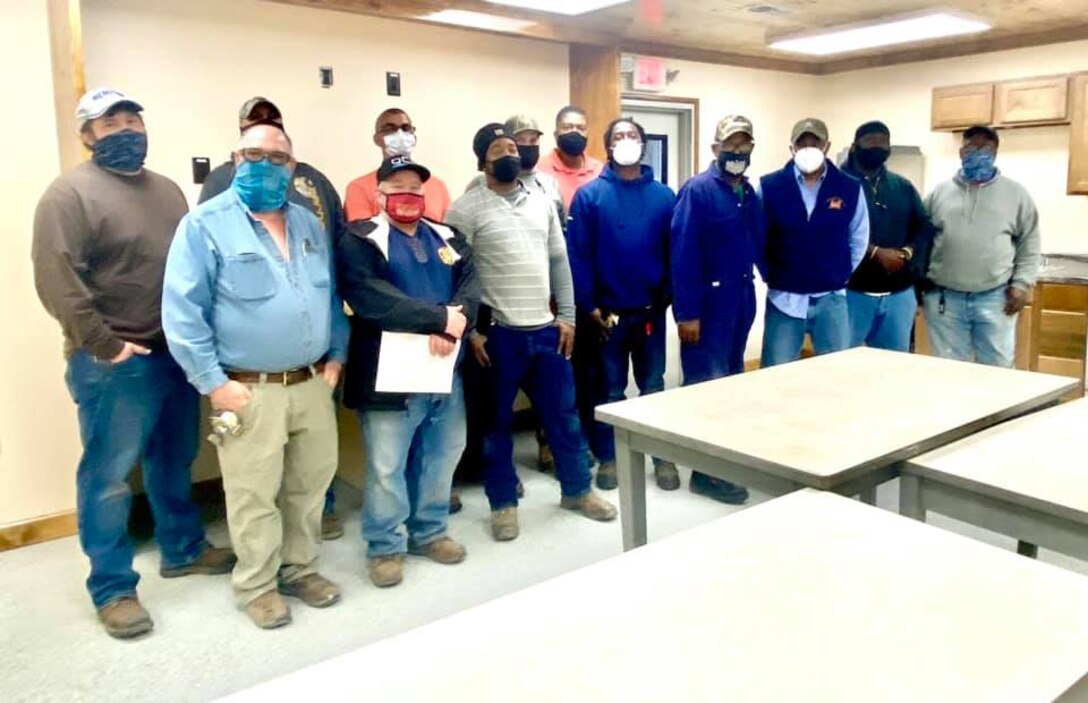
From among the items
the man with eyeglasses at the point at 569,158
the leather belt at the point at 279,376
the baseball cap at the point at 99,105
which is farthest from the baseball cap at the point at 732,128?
the baseball cap at the point at 99,105

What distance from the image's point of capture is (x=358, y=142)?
418 centimetres

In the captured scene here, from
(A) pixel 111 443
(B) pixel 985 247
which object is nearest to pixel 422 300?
(A) pixel 111 443

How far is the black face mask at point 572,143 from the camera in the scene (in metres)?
3.90

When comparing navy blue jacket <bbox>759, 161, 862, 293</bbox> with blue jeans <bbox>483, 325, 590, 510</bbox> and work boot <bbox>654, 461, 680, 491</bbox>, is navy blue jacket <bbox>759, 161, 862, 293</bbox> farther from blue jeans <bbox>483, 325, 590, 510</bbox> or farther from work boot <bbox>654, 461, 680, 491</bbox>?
blue jeans <bbox>483, 325, 590, 510</bbox>

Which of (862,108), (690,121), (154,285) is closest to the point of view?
(154,285)

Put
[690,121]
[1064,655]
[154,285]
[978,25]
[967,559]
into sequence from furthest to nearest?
[690,121], [978,25], [154,285], [967,559], [1064,655]

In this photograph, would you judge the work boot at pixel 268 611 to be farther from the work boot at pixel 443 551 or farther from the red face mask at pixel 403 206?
the red face mask at pixel 403 206

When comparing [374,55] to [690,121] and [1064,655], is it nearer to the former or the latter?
[690,121]

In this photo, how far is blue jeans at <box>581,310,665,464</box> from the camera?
3.51 meters

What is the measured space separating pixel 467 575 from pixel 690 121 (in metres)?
4.06

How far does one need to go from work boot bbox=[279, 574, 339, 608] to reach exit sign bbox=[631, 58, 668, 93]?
386cm

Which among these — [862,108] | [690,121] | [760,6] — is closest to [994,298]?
[760,6]

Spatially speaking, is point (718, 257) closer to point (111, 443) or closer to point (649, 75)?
point (111, 443)

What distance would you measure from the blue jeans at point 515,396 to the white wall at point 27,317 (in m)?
1.61
